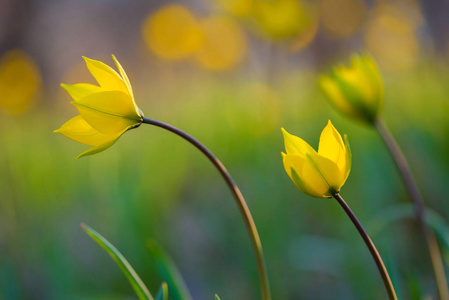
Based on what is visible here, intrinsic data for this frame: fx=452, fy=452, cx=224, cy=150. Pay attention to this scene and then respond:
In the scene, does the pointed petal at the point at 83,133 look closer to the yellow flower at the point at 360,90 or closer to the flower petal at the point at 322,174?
the flower petal at the point at 322,174

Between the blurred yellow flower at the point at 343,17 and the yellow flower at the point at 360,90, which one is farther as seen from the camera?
the blurred yellow flower at the point at 343,17

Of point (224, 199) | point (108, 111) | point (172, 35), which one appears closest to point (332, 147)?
point (108, 111)

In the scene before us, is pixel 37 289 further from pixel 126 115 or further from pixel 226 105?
pixel 226 105

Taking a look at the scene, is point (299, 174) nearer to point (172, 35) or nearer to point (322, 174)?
point (322, 174)

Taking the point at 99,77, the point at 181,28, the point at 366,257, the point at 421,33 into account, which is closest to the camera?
the point at 99,77

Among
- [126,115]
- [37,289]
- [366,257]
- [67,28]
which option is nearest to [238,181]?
[366,257]

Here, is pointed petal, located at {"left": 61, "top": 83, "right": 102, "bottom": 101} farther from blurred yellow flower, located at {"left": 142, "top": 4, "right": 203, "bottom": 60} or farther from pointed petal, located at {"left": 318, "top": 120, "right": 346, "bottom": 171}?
blurred yellow flower, located at {"left": 142, "top": 4, "right": 203, "bottom": 60}

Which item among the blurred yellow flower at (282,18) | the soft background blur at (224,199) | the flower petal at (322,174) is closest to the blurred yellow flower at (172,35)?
the soft background blur at (224,199)
